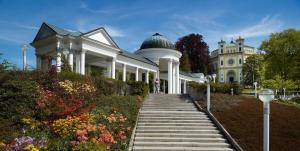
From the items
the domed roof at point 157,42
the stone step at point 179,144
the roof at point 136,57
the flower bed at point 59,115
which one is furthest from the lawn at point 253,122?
the domed roof at point 157,42

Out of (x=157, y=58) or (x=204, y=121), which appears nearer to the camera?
(x=204, y=121)

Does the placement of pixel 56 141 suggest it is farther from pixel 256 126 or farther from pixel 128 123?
pixel 256 126

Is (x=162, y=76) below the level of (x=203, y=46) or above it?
below

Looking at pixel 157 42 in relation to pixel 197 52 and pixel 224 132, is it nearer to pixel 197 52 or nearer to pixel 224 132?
pixel 224 132

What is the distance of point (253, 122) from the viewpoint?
1560cm

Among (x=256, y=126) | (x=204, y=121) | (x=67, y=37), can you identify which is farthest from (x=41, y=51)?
(x=256, y=126)

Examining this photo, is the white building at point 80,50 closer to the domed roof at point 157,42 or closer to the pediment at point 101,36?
the pediment at point 101,36

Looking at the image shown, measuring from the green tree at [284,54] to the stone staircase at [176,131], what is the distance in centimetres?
2812

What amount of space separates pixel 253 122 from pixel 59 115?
30.2ft

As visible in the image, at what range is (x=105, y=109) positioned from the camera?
15.8 metres

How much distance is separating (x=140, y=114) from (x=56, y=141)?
23.9 feet

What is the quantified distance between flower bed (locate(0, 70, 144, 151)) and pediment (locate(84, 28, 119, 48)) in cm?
660

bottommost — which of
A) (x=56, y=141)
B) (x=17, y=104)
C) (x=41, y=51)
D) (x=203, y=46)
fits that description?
(x=56, y=141)

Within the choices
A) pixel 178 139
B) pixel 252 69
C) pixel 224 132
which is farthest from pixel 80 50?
pixel 252 69
